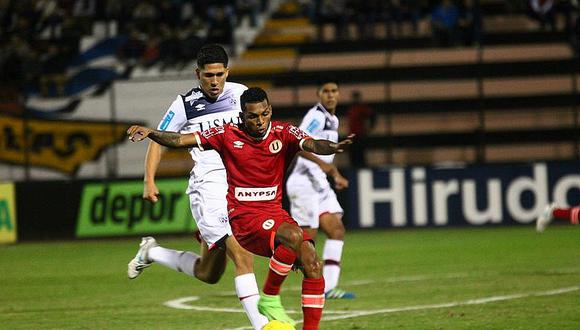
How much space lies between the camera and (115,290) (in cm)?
1419

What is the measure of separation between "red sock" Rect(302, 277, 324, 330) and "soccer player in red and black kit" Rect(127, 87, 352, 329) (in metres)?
0.33

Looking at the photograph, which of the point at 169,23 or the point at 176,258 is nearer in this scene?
the point at 176,258

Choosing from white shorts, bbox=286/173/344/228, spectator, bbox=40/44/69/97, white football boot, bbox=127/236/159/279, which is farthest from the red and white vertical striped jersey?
spectator, bbox=40/44/69/97

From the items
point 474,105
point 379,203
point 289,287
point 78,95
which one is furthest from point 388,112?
point 289,287

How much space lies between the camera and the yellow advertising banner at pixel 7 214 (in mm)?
22719

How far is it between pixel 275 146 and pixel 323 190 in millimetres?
4495

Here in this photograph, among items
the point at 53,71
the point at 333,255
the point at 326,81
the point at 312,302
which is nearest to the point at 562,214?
the point at 333,255

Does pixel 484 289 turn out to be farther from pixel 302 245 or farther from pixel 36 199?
pixel 36 199

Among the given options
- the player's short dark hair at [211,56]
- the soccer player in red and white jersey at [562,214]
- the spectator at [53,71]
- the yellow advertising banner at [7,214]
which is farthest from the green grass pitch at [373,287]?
the spectator at [53,71]

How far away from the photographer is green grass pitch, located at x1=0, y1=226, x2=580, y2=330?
418 inches

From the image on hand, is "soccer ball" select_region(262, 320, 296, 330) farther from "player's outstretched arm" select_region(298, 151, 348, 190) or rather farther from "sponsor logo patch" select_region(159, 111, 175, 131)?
"player's outstretched arm" select_region(298, 151, 348, 190)

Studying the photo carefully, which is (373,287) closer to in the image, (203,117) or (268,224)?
(203,117)

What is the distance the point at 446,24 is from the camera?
2872 centimetres

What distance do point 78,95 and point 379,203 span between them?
9233 mm
